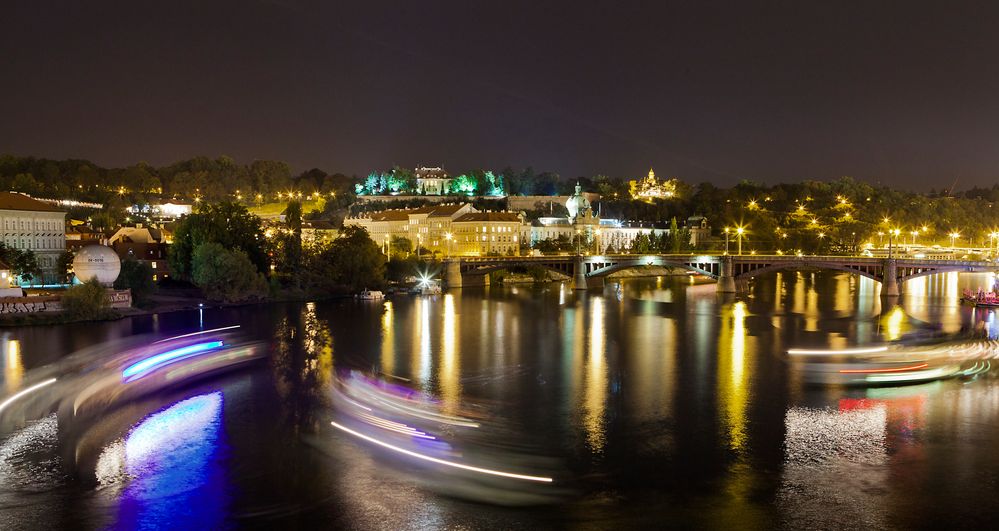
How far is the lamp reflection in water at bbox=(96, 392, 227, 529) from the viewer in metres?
13.2

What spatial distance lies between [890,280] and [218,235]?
126 feet

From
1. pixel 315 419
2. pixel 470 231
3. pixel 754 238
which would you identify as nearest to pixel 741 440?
pixel 315 419

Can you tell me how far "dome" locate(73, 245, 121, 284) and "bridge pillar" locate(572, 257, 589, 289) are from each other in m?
29.2

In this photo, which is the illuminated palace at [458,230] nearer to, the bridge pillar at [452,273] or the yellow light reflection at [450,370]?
the bridge pillar at [452,273]

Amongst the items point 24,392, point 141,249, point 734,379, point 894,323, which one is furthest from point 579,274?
point 24,392

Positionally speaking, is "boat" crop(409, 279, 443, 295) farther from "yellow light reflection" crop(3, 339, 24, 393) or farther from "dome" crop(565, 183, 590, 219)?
"dome" crop(565, 183, 590, 219)

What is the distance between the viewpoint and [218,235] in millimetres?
48531

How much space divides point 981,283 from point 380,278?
147 ft

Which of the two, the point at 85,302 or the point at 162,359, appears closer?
the point at 162,359

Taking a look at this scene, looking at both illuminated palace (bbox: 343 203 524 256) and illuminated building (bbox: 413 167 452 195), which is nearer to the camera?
illuminated palace (bbox: 343 203 524 256)

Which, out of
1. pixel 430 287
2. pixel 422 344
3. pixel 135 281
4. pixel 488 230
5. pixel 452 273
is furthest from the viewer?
pixel 488 230

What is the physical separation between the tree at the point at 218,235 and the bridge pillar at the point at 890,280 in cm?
3578

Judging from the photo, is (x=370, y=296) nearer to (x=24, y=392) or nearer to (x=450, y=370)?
(x=450, y=370)

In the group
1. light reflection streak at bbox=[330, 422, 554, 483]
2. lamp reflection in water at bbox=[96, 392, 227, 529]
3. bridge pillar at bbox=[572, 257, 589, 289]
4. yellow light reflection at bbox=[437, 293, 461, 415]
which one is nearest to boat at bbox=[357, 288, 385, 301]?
yellow light reflection at bbox=[437, 293, 461, 415]
